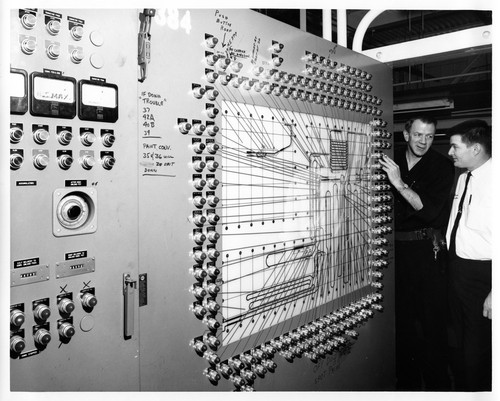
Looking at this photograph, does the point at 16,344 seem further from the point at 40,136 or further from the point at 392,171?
the point at 392,171

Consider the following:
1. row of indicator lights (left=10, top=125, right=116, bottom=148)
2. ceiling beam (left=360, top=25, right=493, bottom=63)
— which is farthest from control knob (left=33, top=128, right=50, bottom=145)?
ceiling beam (left=360, top=25, right=493, bottom=63)

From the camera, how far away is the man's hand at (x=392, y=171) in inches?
124

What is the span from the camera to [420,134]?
10.6 ft

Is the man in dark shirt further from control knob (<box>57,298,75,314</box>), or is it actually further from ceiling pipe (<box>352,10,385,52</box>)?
control knob (<box>57,298,75,314</box>)

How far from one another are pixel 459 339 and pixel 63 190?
2.82 metres

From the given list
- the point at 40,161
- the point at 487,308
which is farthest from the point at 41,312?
the point at 487,308

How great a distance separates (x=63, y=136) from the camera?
1440 mm

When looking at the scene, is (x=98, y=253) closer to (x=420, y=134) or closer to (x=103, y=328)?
(x=103, y=328)

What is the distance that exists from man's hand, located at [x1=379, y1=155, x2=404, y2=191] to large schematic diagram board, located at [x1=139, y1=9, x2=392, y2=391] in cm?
6

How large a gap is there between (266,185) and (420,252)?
1593mm

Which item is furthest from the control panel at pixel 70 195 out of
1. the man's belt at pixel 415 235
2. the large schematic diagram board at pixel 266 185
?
the man's belt at pixel 415 235

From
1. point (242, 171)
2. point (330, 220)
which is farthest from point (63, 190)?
point (330, 220)

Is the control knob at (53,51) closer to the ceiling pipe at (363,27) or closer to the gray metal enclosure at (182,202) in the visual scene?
the gray metal enclosure at (182,202)

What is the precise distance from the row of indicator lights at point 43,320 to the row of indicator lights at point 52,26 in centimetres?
89
